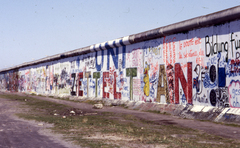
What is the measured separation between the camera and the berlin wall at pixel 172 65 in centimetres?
941

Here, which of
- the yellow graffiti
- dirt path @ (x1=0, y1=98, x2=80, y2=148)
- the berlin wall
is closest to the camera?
dirt path @ (x1=0, y1=98, x2=80, y2=148)

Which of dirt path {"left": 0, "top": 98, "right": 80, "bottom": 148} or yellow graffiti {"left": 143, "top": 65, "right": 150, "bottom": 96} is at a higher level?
yellow graffiti {"left": 143, "top": 65, "right": 150, "bottom": 96}

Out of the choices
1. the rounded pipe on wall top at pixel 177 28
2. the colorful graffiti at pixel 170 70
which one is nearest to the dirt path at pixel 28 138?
the colorful graffiti at pixel 170 70

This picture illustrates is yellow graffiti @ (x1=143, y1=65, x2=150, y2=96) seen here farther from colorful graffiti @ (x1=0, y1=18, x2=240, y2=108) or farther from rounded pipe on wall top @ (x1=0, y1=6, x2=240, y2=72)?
rounded pipe on wall top @ (x1=0, y1=6, x2=240, y2=72)

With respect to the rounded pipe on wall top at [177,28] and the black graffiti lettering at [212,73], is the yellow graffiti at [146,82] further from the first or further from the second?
the black graffiti lettering at [212,73]

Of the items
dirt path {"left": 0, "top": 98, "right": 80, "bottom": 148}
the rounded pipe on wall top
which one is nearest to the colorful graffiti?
the rounded pipe on wall top

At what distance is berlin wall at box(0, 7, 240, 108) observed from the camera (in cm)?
941

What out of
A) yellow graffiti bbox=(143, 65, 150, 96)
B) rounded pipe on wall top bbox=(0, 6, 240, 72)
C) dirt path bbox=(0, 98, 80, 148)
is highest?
rounded pipe on wall top bbox=(0, 6, 240, 72)

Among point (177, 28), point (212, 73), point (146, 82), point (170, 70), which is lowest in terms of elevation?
point (146, 82)

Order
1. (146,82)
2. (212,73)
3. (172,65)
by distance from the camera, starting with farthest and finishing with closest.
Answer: (146,82)
(172,65)
(212,73)

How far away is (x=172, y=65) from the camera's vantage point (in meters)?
12.1

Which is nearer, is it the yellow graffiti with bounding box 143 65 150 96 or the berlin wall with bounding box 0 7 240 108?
the berlin wall with bounding box 0 7 240 108

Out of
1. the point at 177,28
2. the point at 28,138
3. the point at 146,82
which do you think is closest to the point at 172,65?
the point at 177,28

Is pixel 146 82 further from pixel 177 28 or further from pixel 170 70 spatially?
pixel 177 28
